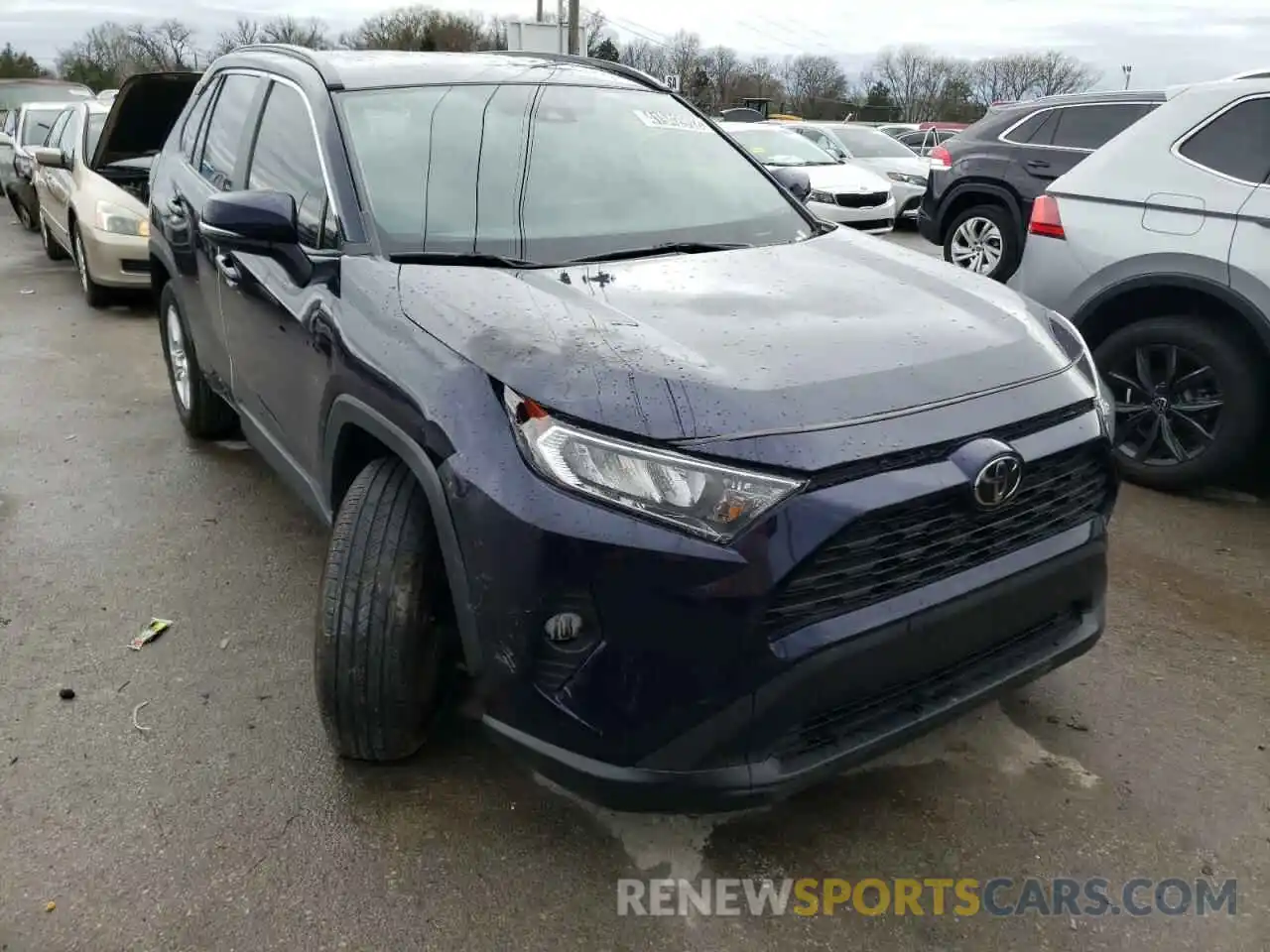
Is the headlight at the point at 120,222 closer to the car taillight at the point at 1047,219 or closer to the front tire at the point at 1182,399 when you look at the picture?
the car taillight at the point at 1047,219

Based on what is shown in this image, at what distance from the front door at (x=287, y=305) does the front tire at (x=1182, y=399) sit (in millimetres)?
3217

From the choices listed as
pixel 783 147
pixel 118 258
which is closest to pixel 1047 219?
pixel 118 258

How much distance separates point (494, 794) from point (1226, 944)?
164cm

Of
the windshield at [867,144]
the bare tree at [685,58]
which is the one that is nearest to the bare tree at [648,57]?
the bare tree at [685,58]

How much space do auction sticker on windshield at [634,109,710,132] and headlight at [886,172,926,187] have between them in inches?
432

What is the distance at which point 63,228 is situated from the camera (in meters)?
9.00

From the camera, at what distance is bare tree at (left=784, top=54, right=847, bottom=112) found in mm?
71750

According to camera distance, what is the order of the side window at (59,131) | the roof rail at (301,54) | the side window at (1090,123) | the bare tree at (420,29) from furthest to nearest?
the bare tree at (420,29)
the side window at (59,131)
the side window at (1090,123)
the roof rail at (301,54)

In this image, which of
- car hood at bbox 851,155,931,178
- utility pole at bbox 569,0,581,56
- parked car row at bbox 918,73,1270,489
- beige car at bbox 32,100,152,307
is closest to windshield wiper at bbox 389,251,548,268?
parked car row at bbox 918,73,1270,489

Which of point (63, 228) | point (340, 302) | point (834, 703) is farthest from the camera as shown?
point (63, 228)

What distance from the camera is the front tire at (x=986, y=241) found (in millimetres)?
8641

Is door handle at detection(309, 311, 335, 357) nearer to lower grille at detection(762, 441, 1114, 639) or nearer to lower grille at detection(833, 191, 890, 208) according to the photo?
lower grille at detection(762, 441, 1114, 639)

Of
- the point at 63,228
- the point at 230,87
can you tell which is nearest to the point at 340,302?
the point at 230,87

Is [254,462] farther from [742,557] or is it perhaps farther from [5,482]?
[742,557]
